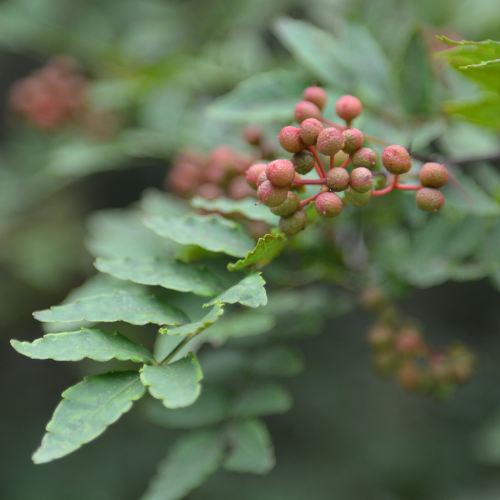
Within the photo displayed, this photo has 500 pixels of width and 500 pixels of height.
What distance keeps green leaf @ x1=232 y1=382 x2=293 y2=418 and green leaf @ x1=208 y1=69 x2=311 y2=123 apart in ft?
2.62

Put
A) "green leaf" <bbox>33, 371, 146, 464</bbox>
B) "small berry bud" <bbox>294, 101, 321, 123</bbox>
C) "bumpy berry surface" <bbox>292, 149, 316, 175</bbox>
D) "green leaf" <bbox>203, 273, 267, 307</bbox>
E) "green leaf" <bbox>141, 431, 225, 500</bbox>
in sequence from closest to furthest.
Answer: "green leaf" <bbox>33, 371, 146, 464</bbox> → "green leaf" <bbox>203, 273, 267, 307</bbox> → "bumpy berry surface" <bbox>292, 149, 316, 175</bbox> → "small berry bud" <bbox>294, 101, 321, 123</bbox> → "green leaf" <bbox>141, 431, 225, 500</bbox>

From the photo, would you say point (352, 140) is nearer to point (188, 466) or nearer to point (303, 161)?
point (303, 161)

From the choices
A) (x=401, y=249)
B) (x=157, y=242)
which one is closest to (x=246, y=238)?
(x=157, y=242)

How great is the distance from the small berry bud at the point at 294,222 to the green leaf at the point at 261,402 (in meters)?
0.70

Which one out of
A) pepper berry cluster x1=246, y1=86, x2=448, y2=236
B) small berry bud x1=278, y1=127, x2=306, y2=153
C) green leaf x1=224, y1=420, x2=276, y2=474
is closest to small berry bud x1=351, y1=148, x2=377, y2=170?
pepper berry cluster x1=246, y1=86, x2=448, y2=236

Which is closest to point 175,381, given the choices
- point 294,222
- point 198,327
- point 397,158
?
point 198,327

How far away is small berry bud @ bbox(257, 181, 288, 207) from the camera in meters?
0.95

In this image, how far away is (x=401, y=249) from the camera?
172cm

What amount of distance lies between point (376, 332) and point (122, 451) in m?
2.01

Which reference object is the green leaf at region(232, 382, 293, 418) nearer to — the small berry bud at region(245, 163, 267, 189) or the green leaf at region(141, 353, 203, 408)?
the green leaf at region(141, 353, 203, 408)

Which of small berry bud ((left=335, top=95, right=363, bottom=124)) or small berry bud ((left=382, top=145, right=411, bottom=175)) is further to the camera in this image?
small berry bud ((left=335, top=95, right=363, bottom=124))

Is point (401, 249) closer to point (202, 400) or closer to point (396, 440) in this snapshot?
point (202, 400)

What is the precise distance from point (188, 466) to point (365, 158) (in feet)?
3.05

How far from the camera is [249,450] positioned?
55.2 inches
